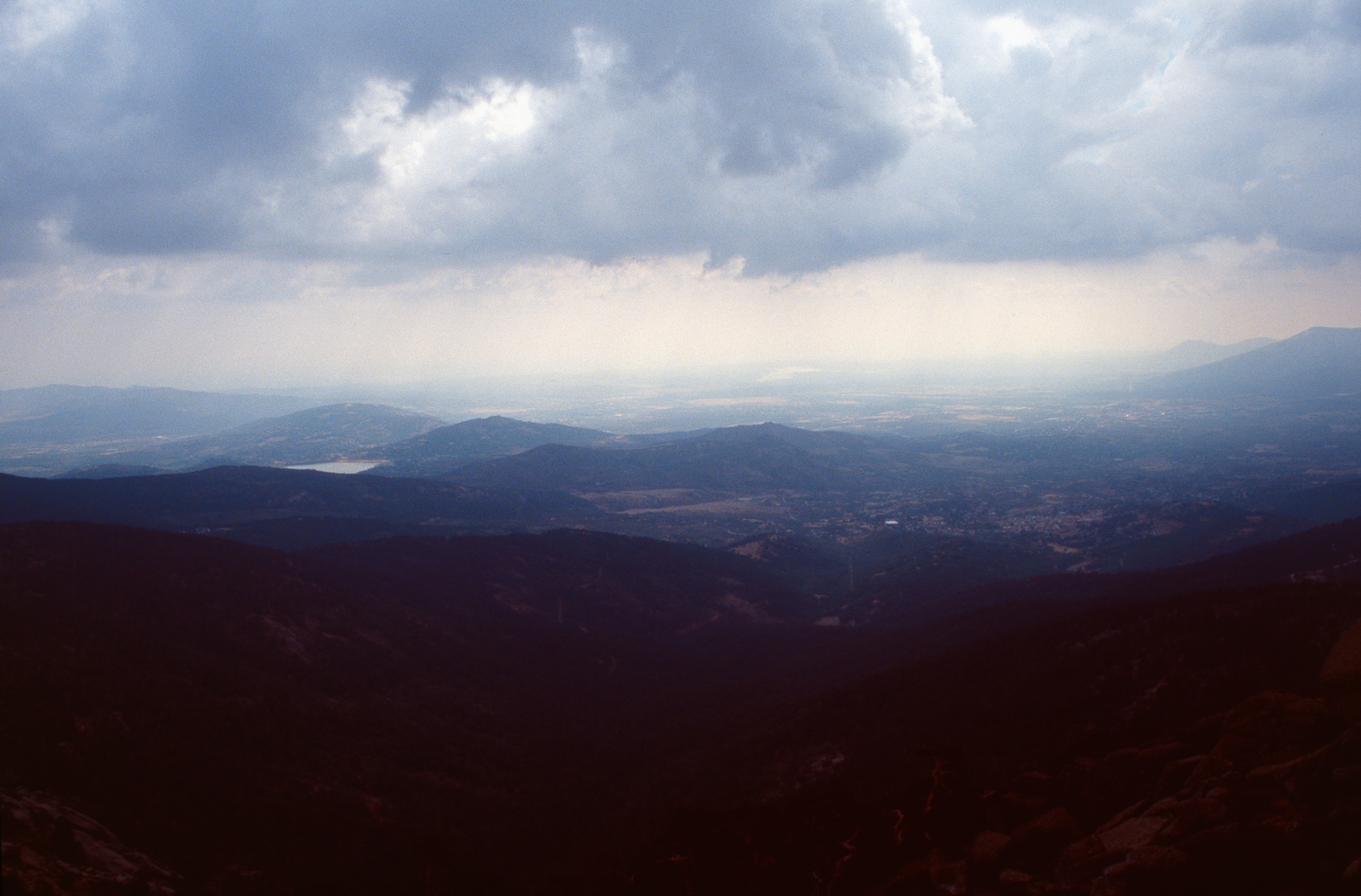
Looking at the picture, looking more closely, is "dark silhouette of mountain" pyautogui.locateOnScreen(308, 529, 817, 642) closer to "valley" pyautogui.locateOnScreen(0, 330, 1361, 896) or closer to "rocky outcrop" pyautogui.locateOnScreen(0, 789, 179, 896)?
"valley" pyautogui.locateOnScreen(0, 330, 1361, 896)

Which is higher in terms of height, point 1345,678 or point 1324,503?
point 1345,678

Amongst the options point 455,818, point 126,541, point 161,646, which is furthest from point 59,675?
point 126,541

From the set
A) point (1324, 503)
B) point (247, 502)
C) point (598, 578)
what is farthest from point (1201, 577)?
point (247, 502)

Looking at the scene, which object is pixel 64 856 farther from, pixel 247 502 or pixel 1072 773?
pixel 247 502

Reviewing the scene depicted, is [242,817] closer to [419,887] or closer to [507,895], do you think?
[419,887]

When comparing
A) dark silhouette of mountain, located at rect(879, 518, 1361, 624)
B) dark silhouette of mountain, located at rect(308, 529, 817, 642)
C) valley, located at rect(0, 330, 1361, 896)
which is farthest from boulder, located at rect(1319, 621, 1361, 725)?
dark silhouette of mountain, located at rect(308, 529, 817, 642)
